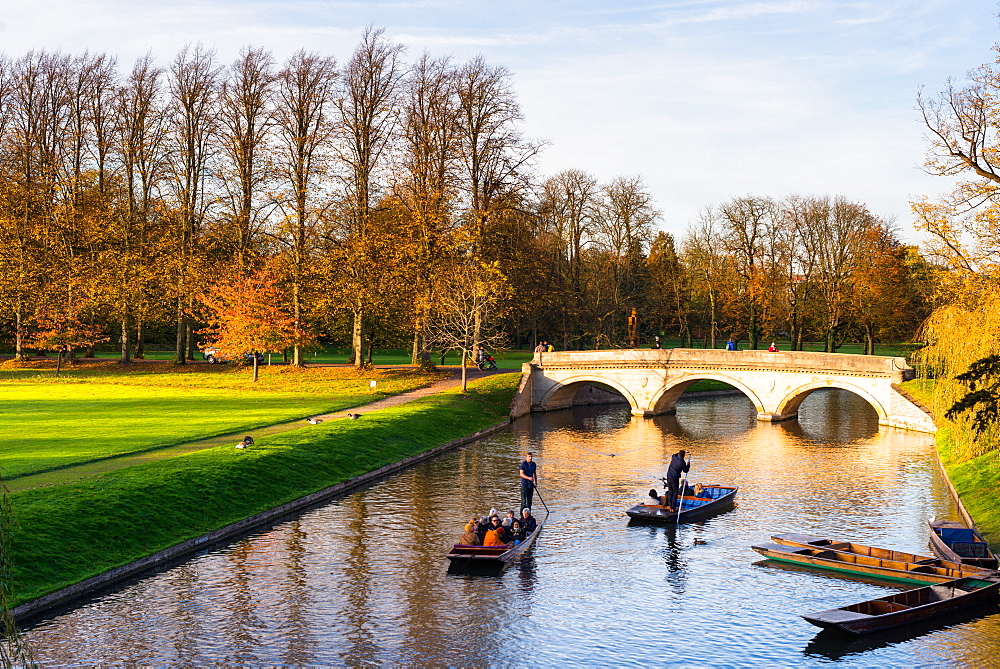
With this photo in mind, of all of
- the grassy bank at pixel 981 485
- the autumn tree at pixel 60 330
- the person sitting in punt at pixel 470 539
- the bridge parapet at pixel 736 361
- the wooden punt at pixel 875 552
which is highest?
the autumn tree at pixel 60 330

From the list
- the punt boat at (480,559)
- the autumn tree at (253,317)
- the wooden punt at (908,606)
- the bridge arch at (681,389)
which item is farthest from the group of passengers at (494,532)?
the autumn tree at (253,317)

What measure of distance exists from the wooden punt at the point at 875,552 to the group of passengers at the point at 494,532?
7427 millimetres

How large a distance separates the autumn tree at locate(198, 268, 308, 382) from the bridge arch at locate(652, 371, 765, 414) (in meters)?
25.3

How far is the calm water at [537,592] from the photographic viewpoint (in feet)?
64.7

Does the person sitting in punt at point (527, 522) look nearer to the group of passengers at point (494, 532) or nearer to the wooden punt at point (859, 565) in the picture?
the group of passengers at point (494, 532)

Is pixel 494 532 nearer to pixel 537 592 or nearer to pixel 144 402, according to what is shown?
pixel 537 592

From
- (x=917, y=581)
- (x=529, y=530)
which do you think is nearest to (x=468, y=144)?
(x=529, y=530)

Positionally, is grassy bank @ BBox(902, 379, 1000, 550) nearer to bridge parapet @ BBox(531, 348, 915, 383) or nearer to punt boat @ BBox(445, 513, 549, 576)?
bridge parapet @ BBox(531, 348, 915, 383)

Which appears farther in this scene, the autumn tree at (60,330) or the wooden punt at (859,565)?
the autumn tree at (60,330)

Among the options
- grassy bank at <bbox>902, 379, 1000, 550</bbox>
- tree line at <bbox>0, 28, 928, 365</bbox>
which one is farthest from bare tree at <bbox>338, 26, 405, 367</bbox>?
grassy bank at <bbox>902, 379, 1000, 550</bbox>

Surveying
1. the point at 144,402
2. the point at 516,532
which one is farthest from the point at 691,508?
the point at 144,402

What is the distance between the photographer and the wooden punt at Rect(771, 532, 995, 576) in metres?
24.0

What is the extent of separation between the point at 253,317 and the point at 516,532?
41.2 metres

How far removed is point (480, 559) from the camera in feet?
84.0
